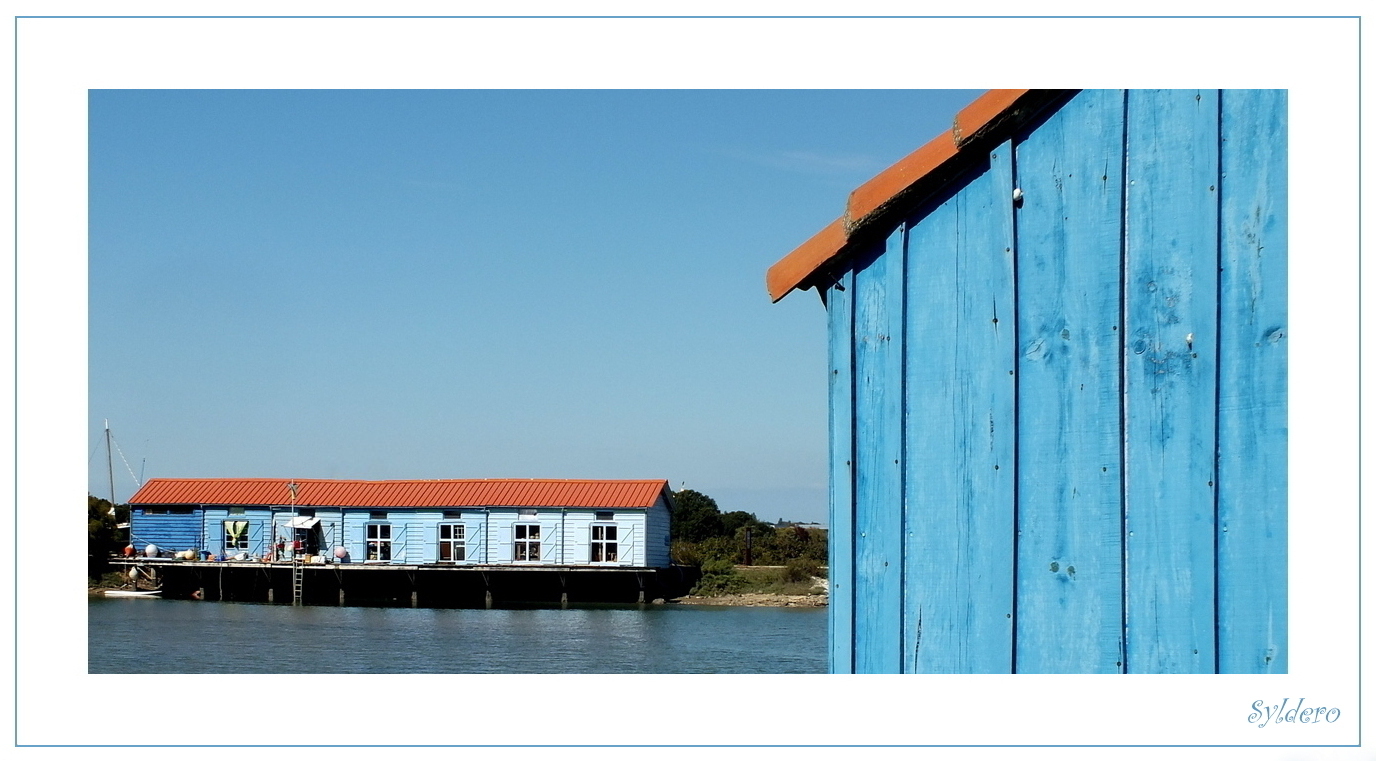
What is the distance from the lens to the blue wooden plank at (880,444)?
420 centimetres

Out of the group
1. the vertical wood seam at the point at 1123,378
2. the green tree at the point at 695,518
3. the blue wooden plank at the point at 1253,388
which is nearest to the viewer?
the blue wooden plank at the point at 1253,388

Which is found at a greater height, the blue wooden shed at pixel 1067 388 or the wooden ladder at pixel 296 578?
the blue wooden shed at pixel 1067 388

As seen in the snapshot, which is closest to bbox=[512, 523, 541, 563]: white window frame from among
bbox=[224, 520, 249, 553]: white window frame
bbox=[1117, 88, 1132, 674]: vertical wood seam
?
bbox=[224, 520, 249, 553]: white window frame

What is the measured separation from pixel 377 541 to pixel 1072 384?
40547 millimetres

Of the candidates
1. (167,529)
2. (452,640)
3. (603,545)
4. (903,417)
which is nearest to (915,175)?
(903,417)

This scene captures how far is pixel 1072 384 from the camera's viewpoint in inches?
159

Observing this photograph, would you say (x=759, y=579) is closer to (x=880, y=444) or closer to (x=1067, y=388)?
(x=880, y=444)

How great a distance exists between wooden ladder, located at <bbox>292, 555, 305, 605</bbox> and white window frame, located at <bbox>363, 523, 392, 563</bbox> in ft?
6.86

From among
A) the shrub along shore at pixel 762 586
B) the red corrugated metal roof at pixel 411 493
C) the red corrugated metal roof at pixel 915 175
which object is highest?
the red corrugated metal roof at pixel 915 175

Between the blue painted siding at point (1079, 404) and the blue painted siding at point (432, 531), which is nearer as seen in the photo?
the blue painted siding at point (1079, 404)

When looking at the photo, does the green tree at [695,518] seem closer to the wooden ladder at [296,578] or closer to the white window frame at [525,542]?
the white window frame at [525,542]

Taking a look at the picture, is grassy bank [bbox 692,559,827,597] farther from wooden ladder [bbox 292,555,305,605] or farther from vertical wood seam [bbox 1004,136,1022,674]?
vertical wood seam [bbox 1004,136,1022,674]

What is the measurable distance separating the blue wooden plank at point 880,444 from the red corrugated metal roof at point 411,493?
119 feet

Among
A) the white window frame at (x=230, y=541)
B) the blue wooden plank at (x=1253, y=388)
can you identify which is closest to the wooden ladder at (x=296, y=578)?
the white window frame at (x=230, y=541)
